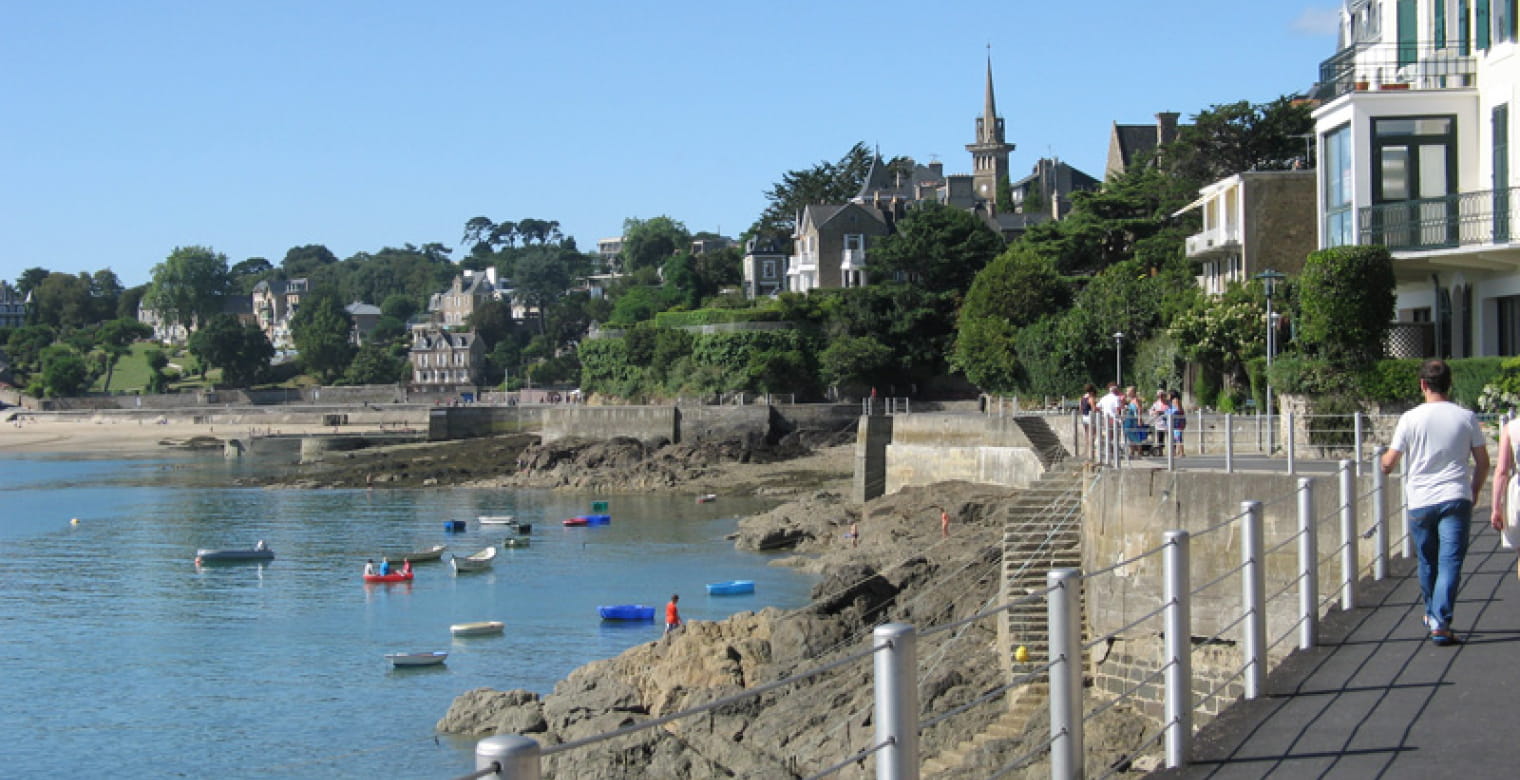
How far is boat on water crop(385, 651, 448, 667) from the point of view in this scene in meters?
26.0

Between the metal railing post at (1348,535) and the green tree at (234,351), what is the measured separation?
129871 millimetres

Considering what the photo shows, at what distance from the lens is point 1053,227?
62812 millimetres

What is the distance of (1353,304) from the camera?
23266 millimetres

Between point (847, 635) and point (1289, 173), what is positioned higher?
point (1289, 173)

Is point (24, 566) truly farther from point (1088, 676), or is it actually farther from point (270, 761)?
point (1088, 676)

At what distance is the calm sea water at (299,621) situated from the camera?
2139 cm

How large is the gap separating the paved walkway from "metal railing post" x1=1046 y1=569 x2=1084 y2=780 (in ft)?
3.29

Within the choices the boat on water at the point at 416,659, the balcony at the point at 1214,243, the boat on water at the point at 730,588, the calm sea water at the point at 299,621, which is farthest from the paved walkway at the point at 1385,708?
the balcony at the point at 1214,243

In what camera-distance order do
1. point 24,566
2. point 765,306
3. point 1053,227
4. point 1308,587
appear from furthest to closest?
point 765,306
point 1053,227
point 24,566
point 1308,587

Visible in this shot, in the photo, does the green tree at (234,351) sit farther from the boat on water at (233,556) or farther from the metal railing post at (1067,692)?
the metal railing post at (1067,692)

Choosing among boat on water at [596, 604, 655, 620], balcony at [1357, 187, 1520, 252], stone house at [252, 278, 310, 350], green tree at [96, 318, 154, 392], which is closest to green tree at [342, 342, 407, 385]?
green tree at [96, 318, 154, 392]

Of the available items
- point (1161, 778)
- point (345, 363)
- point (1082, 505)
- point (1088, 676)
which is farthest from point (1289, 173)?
point (345, 363)

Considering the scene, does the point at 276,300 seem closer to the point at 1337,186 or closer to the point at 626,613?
the point at 626,613

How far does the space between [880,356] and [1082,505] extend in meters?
49.1
